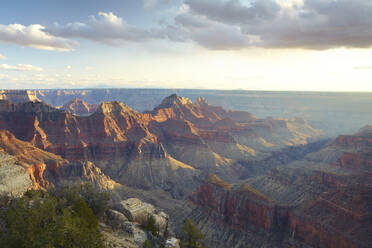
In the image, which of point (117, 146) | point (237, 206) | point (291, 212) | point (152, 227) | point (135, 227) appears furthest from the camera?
point (117, 146)

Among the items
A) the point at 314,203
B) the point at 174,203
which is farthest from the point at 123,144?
the point at 314,203

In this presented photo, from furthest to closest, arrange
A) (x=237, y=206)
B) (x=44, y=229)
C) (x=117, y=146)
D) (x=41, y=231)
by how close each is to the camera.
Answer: (x=117, y=146)
(x=237, y=206)
(x=44, y=229)
(x=41, y=231)

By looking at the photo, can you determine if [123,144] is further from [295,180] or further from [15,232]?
[15,232]

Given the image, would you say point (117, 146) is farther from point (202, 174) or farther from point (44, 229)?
point (44, 229)

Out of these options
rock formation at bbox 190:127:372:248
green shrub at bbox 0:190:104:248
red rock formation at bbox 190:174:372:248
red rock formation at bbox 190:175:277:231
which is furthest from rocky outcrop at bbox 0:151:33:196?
red rock formation at bbox 190:175:277:231

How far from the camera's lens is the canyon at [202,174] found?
212ft

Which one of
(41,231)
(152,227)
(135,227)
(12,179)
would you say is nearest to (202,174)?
(152,227)

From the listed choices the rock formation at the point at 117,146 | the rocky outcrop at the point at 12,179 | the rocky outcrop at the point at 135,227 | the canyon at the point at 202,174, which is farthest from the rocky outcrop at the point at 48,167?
the rocky outcrop at the point at 135,227

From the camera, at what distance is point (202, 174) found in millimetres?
146125

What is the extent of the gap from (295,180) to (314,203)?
109 feet

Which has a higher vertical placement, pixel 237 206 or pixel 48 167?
pixel 48 167

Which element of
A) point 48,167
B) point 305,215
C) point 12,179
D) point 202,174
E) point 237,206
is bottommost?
point 202,174

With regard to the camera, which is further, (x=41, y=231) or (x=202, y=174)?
(x=202, y=174)

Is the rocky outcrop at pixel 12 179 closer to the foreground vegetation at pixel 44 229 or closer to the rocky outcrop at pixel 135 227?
the foreground vegetation at pixel 44 229
